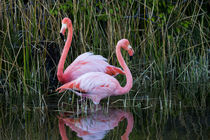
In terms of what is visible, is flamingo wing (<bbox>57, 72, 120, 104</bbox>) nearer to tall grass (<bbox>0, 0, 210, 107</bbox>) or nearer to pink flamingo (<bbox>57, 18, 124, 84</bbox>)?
pink flamingo (<bbox>57, 18, 124, 84</bbox>)

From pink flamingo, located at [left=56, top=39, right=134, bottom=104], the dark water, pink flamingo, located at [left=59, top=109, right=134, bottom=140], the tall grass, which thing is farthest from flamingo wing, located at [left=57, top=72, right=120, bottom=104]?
the tall grass

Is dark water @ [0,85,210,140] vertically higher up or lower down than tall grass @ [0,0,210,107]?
lower down

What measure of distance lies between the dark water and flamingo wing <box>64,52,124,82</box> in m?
0.36

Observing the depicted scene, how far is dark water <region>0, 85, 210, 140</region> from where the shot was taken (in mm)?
3254

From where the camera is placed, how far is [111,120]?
12.6 feet

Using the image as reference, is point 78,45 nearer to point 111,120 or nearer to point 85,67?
point 85,67

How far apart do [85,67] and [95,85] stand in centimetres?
57

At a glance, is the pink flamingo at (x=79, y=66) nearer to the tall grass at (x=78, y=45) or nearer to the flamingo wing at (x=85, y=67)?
the flamingo wing at (x=85, y=67)

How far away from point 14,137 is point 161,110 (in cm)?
175

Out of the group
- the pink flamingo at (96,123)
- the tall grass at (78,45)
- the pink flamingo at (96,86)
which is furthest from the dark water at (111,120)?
the tall grass at (78,45)

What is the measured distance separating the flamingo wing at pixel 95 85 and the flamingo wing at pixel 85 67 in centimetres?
40

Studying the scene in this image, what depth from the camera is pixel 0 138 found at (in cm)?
326

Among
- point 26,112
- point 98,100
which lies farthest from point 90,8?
point 26,112

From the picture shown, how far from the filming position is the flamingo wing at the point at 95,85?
460 centimetres
